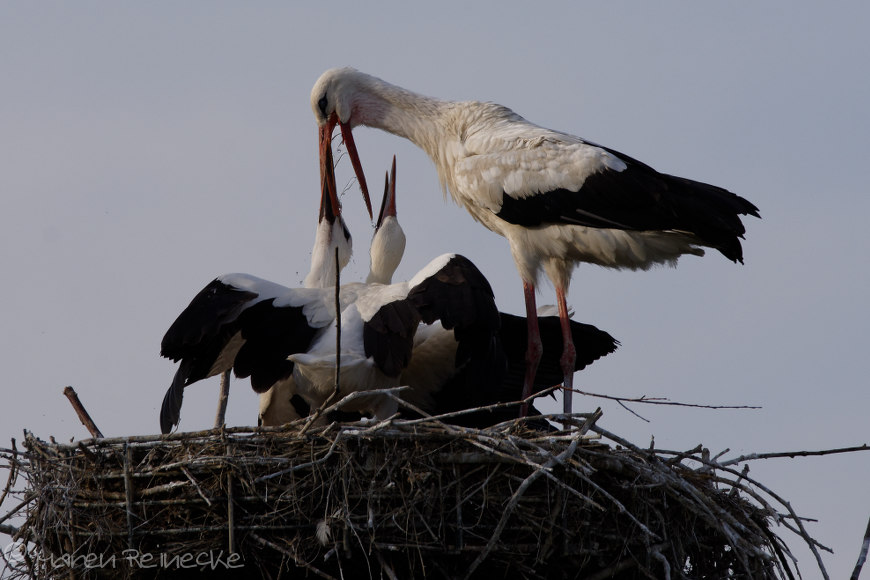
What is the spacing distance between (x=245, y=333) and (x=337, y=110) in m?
2.19

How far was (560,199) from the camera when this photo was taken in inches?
307

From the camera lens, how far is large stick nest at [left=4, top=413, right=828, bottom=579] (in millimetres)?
5762

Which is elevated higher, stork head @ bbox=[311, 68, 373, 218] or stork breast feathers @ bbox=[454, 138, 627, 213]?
stork head @ bbox=[311, 68, 373, 218]

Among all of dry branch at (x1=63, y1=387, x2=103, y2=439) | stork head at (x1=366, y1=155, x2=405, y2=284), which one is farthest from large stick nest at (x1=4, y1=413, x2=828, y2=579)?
stork head at (x1=366, y1=155, x2=405, y2=284)

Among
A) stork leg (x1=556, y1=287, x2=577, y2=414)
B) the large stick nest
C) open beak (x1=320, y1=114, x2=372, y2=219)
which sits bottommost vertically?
the large stick nest

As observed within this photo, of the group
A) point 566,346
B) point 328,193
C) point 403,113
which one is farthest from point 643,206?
point 328,193

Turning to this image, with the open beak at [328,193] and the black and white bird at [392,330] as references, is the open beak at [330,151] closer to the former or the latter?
the open beak at [328,193]

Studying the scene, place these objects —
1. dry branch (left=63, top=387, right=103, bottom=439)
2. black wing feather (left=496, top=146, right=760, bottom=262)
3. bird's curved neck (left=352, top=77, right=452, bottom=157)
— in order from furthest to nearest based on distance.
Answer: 1. bird's curved neck (left=352, top=77, right=452, bottom=157)
2. black wing feather (left=496, top=146, right=760, bottom=262)
3. dry branch (left=63, top=387, right=103, bottom=439)

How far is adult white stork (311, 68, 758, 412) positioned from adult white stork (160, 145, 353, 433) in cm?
126

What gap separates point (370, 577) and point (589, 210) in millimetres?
2742

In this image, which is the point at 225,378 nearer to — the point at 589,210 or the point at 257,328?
the point at 257,328

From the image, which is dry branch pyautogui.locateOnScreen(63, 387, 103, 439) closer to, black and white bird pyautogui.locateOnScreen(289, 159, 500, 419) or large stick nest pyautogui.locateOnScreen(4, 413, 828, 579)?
large stick nest pyautogui.locateOnScreen(4, 413, 828, 579)

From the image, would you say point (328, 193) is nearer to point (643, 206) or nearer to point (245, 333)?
point (245, 333)

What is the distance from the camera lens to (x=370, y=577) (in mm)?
5781
